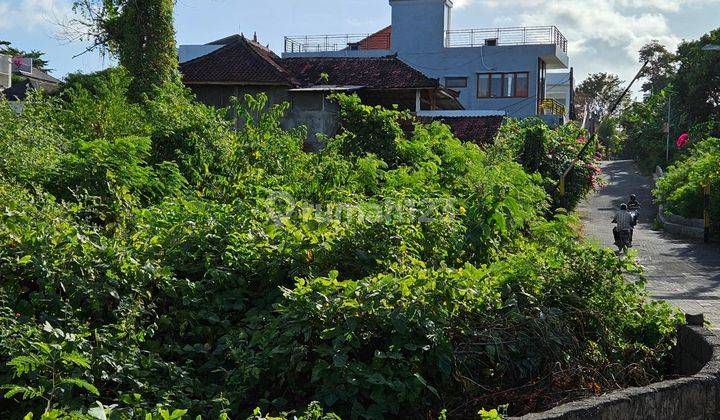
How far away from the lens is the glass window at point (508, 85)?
47.1 meters

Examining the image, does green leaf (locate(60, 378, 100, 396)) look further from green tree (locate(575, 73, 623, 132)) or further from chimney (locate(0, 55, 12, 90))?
green tree (locate(575, 73, 623, 132))

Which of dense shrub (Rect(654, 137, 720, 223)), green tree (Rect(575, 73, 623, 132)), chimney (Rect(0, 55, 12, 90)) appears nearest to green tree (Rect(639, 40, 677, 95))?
green tree (Rect(575, 73, 623, 132))

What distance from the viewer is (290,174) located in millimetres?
10766

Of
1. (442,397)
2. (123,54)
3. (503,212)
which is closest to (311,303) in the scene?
(442,397)

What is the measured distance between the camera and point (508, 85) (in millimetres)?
47344

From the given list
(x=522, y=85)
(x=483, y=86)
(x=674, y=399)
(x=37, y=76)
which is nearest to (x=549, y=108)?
(x=522, y=85)

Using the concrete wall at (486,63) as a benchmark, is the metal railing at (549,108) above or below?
below

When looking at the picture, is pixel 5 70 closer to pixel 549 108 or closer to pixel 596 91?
pixel 549 108

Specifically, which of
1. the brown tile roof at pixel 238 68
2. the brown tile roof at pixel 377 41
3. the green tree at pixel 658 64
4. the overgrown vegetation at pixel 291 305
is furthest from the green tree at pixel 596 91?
the overgrown vegetation at pixel 291 305

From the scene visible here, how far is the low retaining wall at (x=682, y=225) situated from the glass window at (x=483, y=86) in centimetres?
1580

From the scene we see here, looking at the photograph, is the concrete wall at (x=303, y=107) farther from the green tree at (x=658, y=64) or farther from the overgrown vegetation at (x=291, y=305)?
the green tree at (x=658, y=64)

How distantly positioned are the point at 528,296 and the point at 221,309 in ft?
7.11

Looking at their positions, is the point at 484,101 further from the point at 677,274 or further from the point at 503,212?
the point at 503,212

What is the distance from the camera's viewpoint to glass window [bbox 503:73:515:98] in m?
47.1
